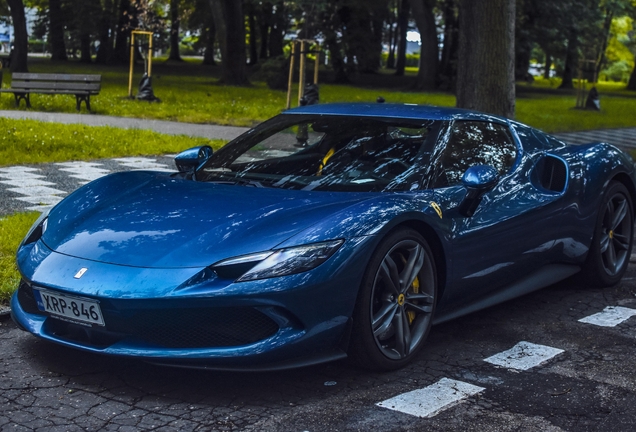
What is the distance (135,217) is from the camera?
428cm

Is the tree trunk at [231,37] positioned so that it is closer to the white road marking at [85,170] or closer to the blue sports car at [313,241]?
the white road marking at [85,170]

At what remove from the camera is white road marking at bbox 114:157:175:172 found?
11.5 metres

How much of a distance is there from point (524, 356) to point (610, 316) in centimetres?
114

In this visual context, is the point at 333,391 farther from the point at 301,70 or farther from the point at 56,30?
the point at 56,30

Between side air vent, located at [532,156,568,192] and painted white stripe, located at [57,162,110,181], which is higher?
side air vent, located at [532,156,568,192]

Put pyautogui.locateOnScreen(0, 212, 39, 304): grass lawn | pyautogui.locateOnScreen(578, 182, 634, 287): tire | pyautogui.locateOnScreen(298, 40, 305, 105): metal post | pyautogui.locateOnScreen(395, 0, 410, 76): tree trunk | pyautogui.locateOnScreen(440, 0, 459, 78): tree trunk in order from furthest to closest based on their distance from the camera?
pyautogui.locateOnScreen(395, 0, 410, 76): tree trunk
pyautogui.locateOnScreen(440, 0, 459, 78): tree trunk
pyautogui.locateOnScreen(298, 40, 305, 105): metal post
pyautogui.locateOnScreen(578, 182, 634, 287): tire
pyautogui.locateOnScreen(0, 212, 39, 304): grass lawn

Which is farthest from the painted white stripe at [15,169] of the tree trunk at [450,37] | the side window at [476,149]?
the tree trunk at [450,37]

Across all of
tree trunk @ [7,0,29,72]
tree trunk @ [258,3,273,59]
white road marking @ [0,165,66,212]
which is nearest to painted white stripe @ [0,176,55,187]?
white road marking @ [0,165,66,212]

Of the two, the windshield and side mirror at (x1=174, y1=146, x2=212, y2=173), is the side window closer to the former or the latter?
the windshield

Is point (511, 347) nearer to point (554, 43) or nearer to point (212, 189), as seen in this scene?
point (212, 189)

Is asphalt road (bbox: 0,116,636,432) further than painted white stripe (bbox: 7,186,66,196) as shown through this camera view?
No

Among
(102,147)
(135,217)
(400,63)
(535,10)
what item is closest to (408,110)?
(135,217)

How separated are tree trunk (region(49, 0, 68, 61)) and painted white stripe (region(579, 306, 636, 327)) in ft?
150

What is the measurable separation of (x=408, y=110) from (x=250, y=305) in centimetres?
199
